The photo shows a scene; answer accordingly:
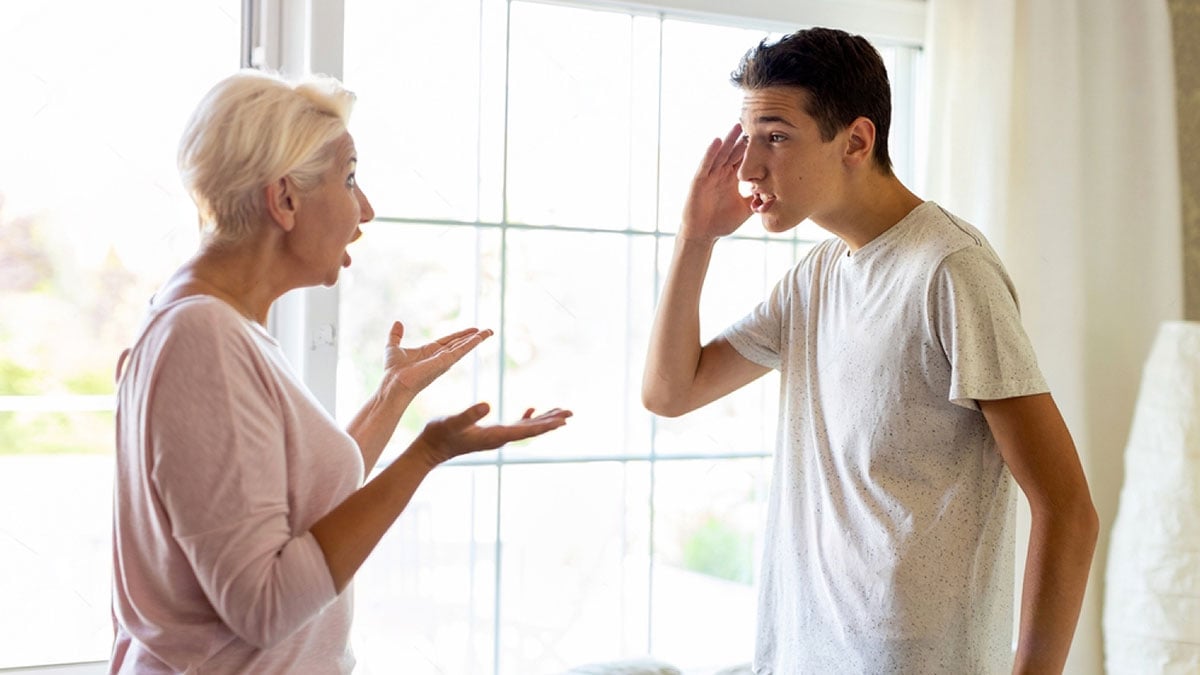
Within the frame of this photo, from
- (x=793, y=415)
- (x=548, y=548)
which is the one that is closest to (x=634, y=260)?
(x=548, y=548)

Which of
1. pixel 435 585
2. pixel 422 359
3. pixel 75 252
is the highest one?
pixel 75 252

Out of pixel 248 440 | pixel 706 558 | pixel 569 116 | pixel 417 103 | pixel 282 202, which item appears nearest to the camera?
pixel 248 440

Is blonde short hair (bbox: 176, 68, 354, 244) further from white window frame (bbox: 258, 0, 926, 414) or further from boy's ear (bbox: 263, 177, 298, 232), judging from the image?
white window frame (bbox: 258, 0, 926, 414)

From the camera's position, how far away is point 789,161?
169cm

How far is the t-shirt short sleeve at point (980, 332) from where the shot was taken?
57.8 inches

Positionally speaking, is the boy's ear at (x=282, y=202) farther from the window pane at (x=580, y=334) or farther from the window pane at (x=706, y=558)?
the window pane at (x=706, y=558)

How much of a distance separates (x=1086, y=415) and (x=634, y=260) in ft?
3.61

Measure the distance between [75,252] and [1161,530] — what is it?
7.30 feet

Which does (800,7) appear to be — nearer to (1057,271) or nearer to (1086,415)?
(1057,271)

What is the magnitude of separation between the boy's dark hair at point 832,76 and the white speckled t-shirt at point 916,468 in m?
0.17

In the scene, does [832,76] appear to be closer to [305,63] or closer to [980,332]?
[980,332]

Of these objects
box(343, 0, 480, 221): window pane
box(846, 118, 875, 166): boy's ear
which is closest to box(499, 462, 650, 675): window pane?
box(343, 0, 480, 221): window pane

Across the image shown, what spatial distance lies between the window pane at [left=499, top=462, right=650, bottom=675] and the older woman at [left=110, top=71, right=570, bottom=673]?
958 mm

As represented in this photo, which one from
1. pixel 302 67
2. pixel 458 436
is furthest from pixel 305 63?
pixel 458 436
